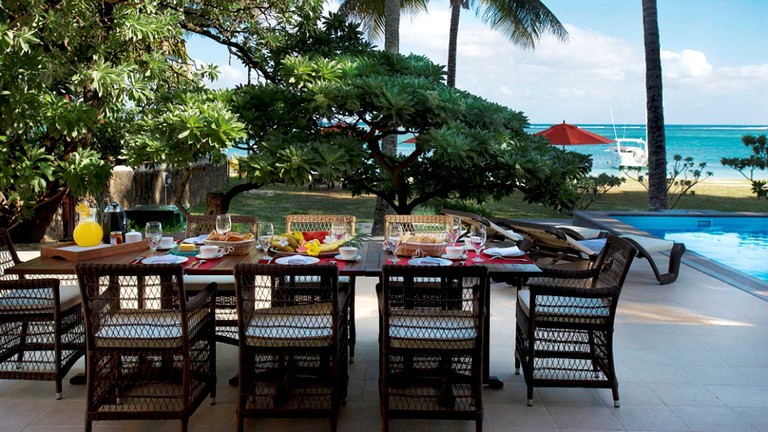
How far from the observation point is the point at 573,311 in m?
3.46

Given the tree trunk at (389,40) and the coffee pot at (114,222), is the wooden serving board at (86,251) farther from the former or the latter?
the tree trunk at (389,40)

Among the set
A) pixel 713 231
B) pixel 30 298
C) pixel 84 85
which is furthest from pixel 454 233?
pixel 713 231

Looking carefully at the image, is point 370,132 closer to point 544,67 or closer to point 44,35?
point 44,35

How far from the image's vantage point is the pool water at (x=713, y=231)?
9539 mm

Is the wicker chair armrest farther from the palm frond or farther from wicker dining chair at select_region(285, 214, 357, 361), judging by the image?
the palm frond

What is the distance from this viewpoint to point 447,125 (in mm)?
5840

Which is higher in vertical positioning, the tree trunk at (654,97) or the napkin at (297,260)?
the tree trunk at (654,97)

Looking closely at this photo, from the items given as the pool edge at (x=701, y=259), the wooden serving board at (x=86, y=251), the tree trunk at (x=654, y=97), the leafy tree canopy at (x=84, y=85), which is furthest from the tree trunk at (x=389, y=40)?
the wooden serving board at (x=86, y=251)

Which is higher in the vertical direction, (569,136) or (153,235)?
(569,136)

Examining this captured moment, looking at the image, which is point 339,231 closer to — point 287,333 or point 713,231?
point 287,333

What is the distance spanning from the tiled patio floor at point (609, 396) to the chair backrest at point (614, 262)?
563mm

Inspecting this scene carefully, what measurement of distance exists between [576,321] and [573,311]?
5 centimetres

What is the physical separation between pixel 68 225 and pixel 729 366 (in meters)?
7.57

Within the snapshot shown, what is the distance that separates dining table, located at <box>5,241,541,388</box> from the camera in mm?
3244
